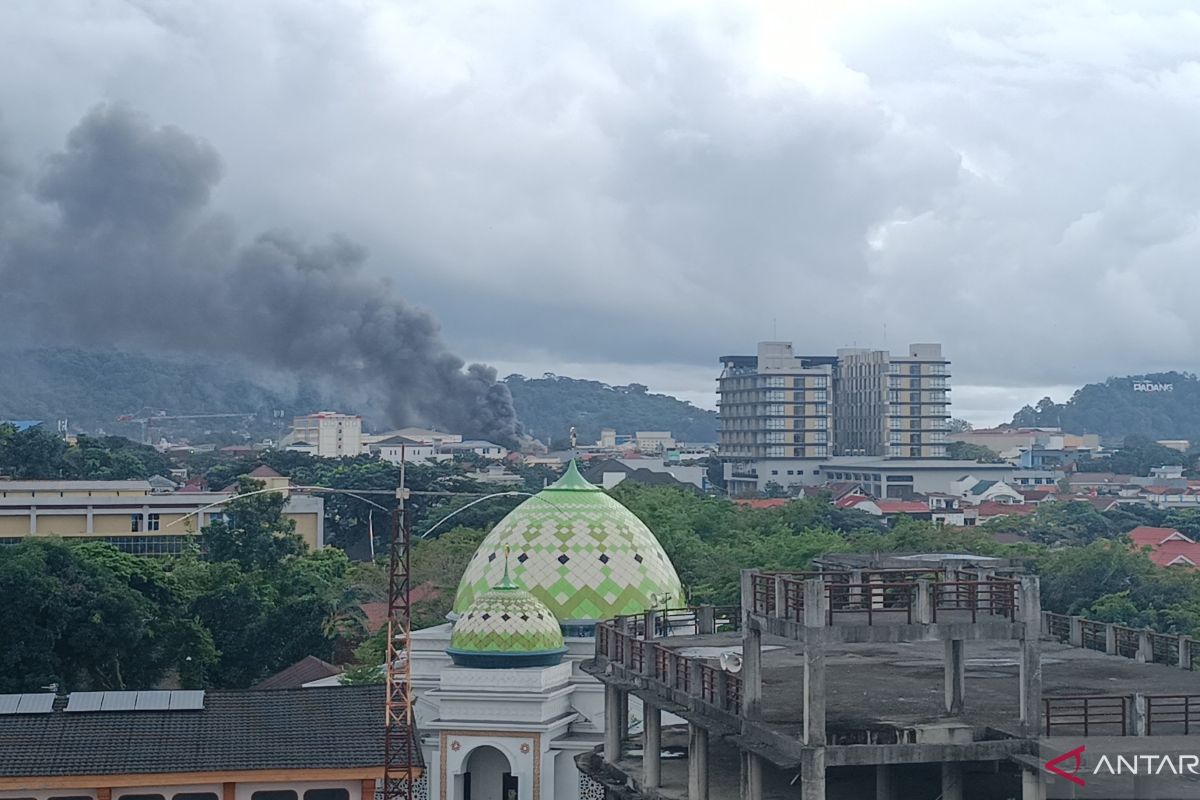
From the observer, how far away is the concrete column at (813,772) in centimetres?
2633

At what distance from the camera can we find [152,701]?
36.9 meters

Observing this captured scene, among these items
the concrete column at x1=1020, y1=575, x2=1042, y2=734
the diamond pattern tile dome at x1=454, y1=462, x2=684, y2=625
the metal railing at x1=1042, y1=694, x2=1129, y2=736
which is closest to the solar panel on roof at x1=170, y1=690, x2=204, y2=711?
the diamond pattern tile dome at x1=454, y1=462, x2=684, y2=625

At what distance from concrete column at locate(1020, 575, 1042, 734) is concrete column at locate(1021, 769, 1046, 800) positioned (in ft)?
3.89

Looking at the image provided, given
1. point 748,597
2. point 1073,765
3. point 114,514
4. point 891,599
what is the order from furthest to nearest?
1. point 114,514
2. point 748,597
3. point 891,599
4. point 1073,765

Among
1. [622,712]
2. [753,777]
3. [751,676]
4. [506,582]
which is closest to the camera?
[753,777]

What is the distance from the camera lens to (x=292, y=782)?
3500cm

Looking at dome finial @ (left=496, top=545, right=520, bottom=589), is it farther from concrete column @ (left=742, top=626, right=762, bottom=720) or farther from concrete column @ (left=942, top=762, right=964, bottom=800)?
concrete column @ (left=942, top=762, right=964, bottom=800)

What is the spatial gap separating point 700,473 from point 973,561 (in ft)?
502

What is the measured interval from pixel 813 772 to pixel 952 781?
3.00 meters

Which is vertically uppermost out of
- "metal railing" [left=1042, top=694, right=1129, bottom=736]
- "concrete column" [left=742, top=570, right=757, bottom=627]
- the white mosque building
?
"concrete column" [left=742, top=570, right=757, bottom=627]

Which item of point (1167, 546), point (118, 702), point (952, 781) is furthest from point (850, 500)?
point (952, 781)

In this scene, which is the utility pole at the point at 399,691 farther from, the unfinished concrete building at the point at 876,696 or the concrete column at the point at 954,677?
the concrete column at the point at 954,677

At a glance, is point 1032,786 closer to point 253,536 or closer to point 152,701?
point 152,701

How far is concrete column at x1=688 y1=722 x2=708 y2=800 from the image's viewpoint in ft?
101
